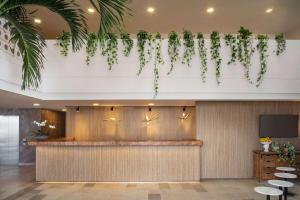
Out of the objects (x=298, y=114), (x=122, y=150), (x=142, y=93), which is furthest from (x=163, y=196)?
(x=298, y=114)

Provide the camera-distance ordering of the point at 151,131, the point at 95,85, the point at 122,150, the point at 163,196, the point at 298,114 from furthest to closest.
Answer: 1. the point at 151,131
2. the point at 298,114
3. the point at 122,150
4. the point at 95,85
5. the point at 163,196

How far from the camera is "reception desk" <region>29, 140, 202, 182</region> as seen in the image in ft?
24.1

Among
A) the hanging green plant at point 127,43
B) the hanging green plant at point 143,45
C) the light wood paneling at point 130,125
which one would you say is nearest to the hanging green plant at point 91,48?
the hanging green plant at point 127,43

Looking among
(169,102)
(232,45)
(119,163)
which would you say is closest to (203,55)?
(232,45)

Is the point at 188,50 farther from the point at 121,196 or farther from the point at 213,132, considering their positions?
the point at 121,196

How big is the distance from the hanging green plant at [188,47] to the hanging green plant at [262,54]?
5.34 ft

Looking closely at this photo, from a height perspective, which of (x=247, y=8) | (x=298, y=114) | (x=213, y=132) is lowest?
(x=213, y=132)

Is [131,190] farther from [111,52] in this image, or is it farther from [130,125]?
[111,52]

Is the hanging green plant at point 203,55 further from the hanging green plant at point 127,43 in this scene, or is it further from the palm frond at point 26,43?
the palm frond at point 26,43

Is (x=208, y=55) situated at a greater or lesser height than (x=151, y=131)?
greater

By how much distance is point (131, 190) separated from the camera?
21.7 feet

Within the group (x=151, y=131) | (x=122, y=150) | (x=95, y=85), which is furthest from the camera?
(x=151, y=131)

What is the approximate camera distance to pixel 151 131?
30.0ft

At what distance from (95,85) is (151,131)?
131 inches
